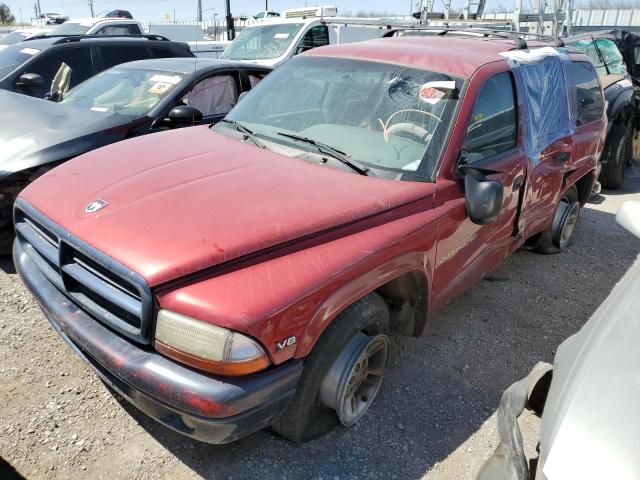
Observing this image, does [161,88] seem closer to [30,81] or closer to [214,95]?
[214,95]

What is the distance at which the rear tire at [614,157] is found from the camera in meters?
6.92

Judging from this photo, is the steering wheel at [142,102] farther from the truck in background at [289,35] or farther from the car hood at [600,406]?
the truck in background at [289,35]

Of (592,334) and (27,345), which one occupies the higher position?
(592,334)

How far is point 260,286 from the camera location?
1.98m

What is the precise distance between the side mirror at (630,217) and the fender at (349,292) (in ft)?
2.90

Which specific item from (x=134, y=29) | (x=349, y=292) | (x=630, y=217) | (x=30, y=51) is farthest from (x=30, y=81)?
(x=134, y=29)

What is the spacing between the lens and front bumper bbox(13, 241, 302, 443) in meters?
1.89

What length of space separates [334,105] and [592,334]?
1.97 m

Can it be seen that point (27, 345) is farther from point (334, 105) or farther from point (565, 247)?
point (565, 247)

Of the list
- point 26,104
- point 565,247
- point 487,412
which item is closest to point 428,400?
point 487,412

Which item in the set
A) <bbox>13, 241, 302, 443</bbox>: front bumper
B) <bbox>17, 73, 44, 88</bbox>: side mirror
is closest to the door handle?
<bbox>13, 241, 302, 443</bbox>: front bumper

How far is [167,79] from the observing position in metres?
5.03

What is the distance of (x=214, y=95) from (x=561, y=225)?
142 inches

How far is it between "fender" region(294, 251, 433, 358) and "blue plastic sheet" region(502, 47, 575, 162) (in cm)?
152
